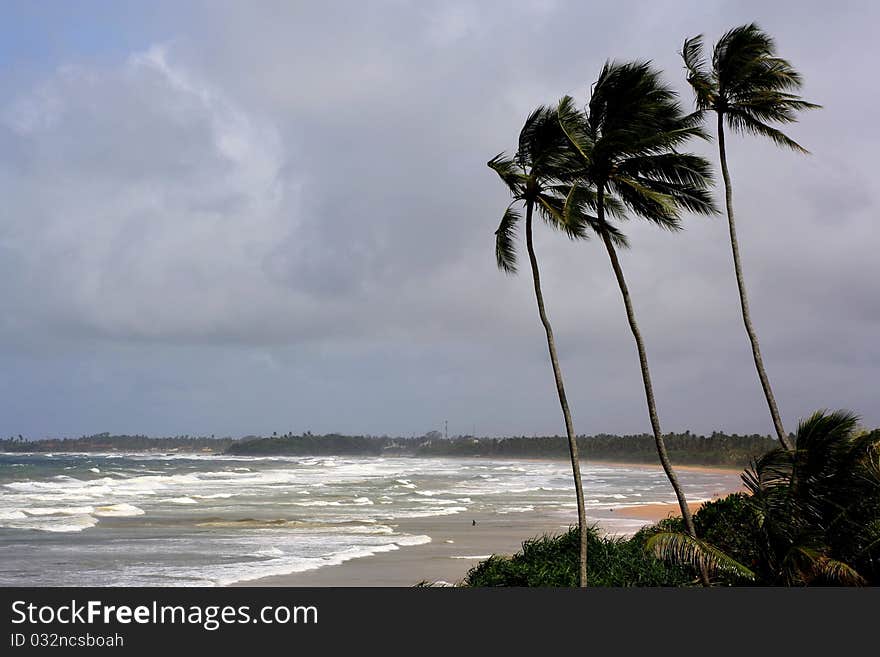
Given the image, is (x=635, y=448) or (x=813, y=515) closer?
(x=813, y=515)

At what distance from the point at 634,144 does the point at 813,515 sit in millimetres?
5664

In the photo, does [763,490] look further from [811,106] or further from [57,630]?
[57,630]

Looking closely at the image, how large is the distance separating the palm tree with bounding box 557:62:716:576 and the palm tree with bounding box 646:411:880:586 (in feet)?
4.10

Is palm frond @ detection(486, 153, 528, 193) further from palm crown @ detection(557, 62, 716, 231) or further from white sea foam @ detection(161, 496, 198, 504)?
white sea foam @ detection(161, 496, 198, 504)

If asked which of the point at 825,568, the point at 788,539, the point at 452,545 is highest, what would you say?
the point at 788,539

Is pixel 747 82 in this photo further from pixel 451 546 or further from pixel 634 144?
pixel 451 546

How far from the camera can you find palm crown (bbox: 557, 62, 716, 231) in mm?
12672

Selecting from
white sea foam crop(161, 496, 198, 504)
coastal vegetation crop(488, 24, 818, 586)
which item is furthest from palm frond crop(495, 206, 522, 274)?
white sea foam crop(161, 496, 198, 504)

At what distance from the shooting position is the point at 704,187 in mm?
13547

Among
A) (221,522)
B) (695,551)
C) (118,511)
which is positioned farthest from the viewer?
(118,511)

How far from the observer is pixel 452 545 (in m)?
25.2

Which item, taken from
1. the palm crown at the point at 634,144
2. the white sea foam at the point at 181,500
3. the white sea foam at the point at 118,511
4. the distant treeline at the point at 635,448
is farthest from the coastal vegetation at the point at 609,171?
the distant treeline at the point at 635,448

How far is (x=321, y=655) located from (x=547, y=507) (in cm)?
3287

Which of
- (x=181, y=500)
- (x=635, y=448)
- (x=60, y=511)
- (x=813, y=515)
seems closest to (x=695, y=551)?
(x=813, y=515)
